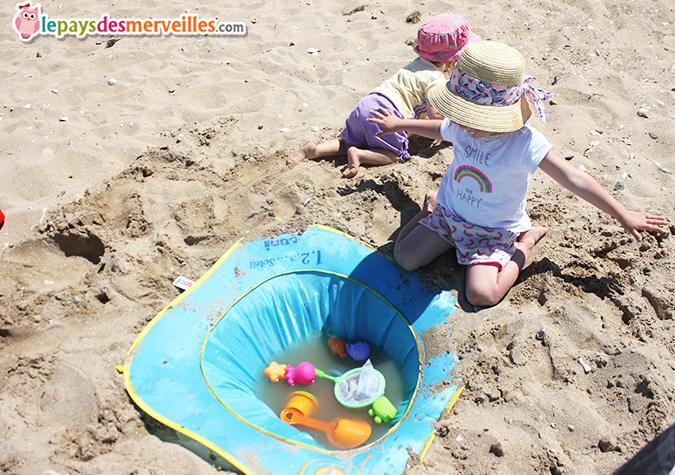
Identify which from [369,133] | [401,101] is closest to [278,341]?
[369,133]

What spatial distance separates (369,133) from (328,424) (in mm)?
1874

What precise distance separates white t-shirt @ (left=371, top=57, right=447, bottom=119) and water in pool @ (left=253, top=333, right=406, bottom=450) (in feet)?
5.34

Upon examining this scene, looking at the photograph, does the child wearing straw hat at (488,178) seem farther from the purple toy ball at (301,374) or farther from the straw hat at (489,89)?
the purple toy ball at (301,374)

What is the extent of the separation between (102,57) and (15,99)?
34.2 inches

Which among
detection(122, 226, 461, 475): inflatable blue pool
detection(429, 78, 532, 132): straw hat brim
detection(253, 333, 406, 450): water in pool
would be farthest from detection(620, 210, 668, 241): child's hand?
detection(253, 333, 406, 450): water in pool

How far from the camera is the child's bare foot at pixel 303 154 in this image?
3.21 m

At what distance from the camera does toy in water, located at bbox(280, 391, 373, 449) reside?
208 cm

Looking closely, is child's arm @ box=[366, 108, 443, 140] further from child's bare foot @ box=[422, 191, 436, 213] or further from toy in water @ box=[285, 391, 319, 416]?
toy in water @ box=[285, 391, 319, 416]

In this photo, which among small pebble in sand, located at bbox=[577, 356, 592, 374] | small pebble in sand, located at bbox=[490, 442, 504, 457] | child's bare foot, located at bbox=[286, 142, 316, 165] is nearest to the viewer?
small pebble in sand, located at bbox=[490, 442, 504, 457]

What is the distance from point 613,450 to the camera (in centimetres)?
174

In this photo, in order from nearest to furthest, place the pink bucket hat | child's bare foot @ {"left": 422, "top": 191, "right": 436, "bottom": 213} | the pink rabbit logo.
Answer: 1. child's bare foot @ {"left": 422, "top": 191, "right": 436, "bottom": 213}
2. the pink bucket hat
3. the pink rabbit logo

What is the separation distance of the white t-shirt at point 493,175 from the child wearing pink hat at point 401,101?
734 millimetres

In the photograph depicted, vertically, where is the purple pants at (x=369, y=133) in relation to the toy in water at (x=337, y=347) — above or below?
above

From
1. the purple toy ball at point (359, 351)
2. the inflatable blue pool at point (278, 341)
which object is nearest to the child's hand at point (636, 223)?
the inflatable blue pool at point (278, 341)
